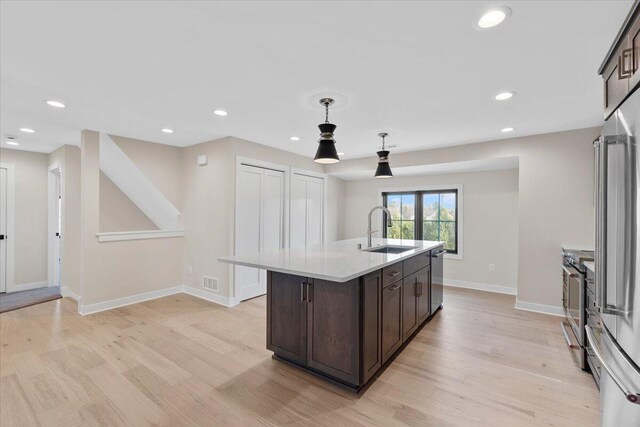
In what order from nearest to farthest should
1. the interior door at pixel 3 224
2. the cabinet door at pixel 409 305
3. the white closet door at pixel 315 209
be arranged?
the cabinet door at pixel 409 305 < the interior door at pixel 3 224 < the white closet door at pixel 315 209

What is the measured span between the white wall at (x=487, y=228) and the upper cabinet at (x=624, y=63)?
334 cm

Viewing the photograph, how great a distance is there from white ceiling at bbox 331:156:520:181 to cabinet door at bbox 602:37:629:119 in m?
2.53

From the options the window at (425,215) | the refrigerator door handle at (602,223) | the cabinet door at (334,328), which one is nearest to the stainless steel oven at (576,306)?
the refrigerator door handle at (602,223)

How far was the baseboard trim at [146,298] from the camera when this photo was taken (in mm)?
3809

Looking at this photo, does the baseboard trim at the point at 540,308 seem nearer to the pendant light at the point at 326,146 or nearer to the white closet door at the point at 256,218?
the pendant light at the point at 326,146

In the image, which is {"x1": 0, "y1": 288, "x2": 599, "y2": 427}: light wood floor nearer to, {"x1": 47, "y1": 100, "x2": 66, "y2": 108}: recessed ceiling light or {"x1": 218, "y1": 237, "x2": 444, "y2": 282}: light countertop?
{"x1": 218, "y1": 237, "x2": 444, "y2": 282}: light countertop

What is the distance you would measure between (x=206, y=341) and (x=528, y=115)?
4.11 metres

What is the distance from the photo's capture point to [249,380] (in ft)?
7.57

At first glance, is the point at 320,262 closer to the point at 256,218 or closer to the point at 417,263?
the point at 417,263

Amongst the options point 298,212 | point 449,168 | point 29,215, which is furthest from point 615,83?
point 29,215

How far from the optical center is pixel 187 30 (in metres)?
1.74

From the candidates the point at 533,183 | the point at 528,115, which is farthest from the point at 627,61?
the point at 533,183

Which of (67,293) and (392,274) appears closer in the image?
(392,274)

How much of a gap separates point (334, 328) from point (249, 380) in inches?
31.2
